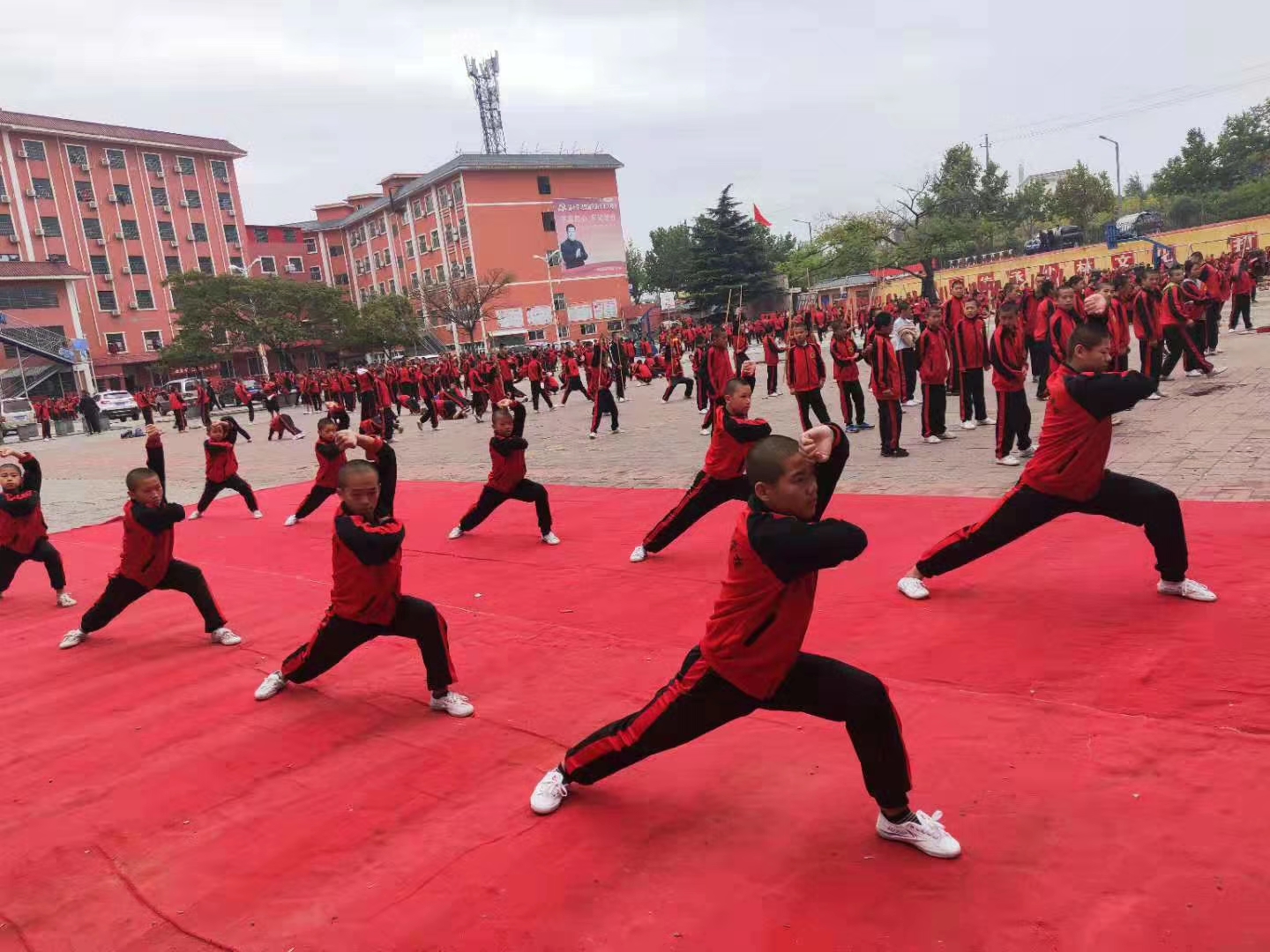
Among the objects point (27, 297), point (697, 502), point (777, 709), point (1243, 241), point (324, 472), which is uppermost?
point (27, 297)

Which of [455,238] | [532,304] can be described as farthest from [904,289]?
[455,238]

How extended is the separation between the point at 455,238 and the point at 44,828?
2227 inches

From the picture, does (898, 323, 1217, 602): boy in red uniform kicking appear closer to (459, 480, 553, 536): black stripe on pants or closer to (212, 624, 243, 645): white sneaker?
(459, 480, 553, 536): black stripe on pants

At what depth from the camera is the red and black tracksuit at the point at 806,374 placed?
10828 mm

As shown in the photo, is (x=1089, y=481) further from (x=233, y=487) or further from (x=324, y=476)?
(x=233, y=487)

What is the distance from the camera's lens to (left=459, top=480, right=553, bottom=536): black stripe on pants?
759 centimetres

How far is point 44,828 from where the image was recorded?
11.3ft

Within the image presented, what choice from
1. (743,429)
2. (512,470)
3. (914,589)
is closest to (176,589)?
(512,470)

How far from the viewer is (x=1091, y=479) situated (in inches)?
178

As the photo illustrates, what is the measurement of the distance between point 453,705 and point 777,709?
1.86 m

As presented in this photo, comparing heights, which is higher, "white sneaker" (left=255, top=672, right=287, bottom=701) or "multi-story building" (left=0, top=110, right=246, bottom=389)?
"multi-story building" (left=0, top=110, right=246, bottom=389)

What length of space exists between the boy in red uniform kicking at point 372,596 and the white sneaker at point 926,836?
213 centimetres

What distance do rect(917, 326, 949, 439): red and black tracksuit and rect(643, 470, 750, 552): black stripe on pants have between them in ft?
15.9

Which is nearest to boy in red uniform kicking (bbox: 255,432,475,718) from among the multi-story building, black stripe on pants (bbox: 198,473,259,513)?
black stripe on pants (bbox: 198,473,259,513)
